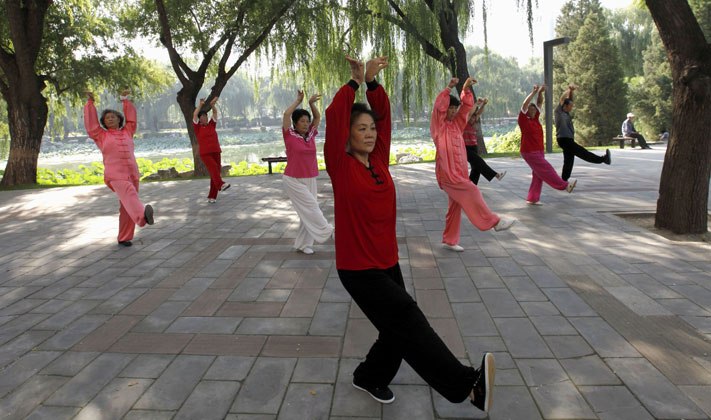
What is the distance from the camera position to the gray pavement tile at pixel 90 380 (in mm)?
2590

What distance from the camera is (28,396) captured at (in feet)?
8.67

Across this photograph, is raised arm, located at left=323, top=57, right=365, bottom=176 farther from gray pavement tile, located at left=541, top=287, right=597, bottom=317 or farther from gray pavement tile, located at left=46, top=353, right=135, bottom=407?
gray pavement tile, located at left=541, top=287, right=597, bottom=317

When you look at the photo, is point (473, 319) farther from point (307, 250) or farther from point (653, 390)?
point (307, 250)

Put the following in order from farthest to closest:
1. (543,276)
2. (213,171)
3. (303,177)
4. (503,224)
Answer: (213,171) < (303,177) < (503,224) < (543,276)

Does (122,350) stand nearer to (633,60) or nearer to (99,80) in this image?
(99,80)

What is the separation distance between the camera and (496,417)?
2.32 m

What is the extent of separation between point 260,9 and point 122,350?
13056 mm

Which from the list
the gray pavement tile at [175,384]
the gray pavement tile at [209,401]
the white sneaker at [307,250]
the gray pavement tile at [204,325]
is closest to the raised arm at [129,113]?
the white sneaker at [307,250]

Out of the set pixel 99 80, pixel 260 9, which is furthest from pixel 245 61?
pixel 99 80

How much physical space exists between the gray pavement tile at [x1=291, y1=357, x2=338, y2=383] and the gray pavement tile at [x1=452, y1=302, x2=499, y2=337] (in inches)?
38.2

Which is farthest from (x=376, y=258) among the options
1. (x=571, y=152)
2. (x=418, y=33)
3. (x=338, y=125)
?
(x=418, y=33)

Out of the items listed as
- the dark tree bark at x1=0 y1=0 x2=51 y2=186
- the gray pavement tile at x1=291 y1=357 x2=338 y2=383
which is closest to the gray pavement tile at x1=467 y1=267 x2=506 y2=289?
the gray pavement tile at x1=291 y1=357 x2=338 y2=383

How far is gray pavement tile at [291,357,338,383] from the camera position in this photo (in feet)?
8.94

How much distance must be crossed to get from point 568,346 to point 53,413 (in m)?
2.99
